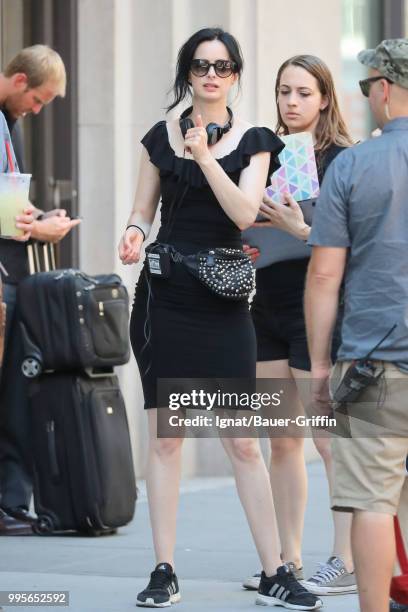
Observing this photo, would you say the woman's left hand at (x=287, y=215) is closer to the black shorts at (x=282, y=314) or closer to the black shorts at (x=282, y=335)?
the black shorts at (x=282, y=314)

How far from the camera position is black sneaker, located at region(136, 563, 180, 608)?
515 cm

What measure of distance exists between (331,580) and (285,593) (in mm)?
390

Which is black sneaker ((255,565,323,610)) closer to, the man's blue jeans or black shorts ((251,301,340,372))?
black shorts ((251,301,340,372))

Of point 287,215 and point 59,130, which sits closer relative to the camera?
point 287,215

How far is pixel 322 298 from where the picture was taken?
4.29 metres

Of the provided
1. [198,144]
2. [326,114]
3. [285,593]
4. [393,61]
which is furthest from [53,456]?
[393,61]

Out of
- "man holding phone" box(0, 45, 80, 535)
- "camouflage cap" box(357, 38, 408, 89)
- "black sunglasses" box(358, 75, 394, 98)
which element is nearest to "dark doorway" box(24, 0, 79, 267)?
"man holding phone" box(0, 45, 80, 535)

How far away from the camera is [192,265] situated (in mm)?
5129

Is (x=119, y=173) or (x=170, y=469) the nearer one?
(x=170, y=469)

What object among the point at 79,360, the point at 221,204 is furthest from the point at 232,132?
the point at 79,360

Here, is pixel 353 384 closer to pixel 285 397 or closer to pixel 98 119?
pixel 285 397

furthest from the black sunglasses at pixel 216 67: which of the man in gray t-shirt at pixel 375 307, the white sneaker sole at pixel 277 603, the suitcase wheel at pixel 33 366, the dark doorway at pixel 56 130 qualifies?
the dark doorway at pixel 56 130

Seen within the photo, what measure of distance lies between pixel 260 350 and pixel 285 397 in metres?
0.20

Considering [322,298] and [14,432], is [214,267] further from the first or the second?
[14,432]
